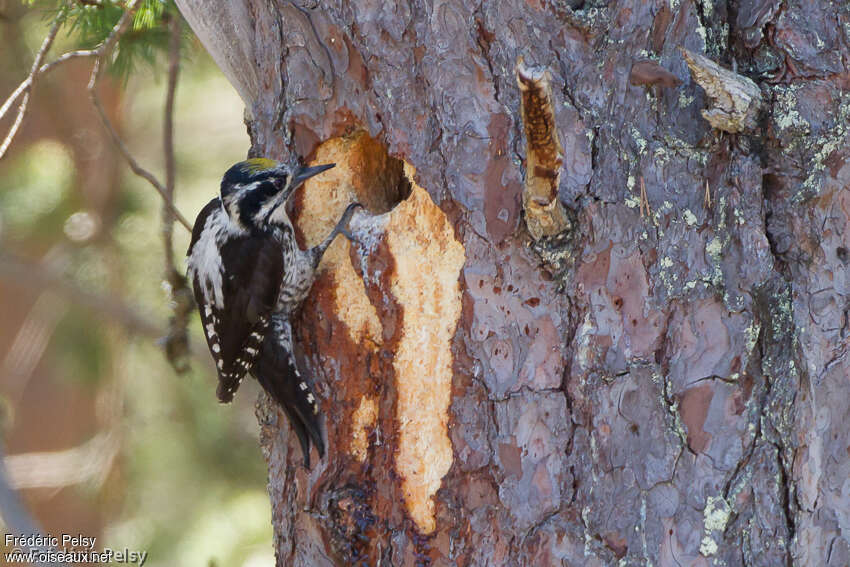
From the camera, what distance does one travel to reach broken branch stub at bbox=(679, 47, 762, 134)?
1.78 m

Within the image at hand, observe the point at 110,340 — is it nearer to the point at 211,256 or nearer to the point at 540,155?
the point at 211,256

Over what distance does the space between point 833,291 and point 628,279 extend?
0.44 metres

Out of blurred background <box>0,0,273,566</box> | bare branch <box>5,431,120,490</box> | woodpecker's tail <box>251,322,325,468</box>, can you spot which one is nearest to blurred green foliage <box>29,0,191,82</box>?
blurred background <box>0,0,273,566</box>

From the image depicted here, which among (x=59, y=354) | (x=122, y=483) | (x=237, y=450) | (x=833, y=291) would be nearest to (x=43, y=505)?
(x=122, y=483)

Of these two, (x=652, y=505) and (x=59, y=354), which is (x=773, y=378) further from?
(x=59, y=354)

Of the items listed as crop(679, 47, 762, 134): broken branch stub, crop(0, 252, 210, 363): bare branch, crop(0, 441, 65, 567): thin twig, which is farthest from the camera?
crop(0, 252, 210, 363): bare branch

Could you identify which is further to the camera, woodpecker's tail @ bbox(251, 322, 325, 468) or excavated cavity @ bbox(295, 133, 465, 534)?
woodpecker's tail @ bbox(251, 322, 325, 468)

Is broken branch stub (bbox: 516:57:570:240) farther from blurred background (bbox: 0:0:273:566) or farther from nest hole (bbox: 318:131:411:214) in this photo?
blurred background (bbox: 0:0:273:566)

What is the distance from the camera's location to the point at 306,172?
92.3 inches

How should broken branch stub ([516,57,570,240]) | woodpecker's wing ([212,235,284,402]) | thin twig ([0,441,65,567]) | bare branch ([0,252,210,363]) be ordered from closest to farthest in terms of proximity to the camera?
1. broken branch stub ([516,57,570,240])
2. thin twig ([0,441,65,567])
3. woodpecker's wing ([212,235,284,402])
4. bare branch ([0,252,210,363])

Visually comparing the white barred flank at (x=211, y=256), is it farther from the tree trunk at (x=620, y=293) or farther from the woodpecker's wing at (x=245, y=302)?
the tree trunk at (x=620, y=293)

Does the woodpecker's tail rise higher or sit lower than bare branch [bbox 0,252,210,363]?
lower

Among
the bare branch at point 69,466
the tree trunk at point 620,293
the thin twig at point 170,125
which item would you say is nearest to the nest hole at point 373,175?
the tree trunk at point 620,293

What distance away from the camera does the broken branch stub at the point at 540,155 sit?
1.46 metres
